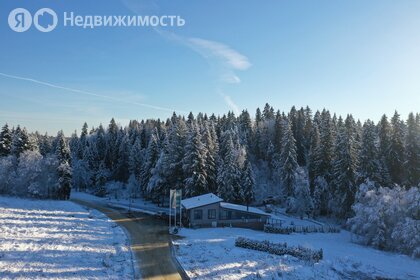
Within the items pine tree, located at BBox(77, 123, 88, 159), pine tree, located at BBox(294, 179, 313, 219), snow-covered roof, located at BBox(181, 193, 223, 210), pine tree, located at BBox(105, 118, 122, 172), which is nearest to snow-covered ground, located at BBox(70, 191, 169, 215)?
snow-covered roof, located at BBox(181, 193, 223, 210)

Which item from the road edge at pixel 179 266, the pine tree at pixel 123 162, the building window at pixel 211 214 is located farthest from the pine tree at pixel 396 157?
the pine tree at pixel 123 162

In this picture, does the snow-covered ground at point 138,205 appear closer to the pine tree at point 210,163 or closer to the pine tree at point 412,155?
the pine tree at point 210,163

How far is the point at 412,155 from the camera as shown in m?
54.1

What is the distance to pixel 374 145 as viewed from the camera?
55.6 m

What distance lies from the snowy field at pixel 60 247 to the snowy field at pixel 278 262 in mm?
5719

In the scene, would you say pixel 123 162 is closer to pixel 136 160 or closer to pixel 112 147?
pixel 136 160

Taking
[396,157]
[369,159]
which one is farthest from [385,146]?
[369,159]

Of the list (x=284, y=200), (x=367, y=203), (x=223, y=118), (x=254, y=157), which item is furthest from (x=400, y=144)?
(x=223, y=118)

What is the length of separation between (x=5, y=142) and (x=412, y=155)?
7929cm

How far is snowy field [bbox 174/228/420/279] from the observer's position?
2553 centimetres

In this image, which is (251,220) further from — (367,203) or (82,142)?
(82,142)

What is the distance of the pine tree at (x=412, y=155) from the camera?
53500 mm

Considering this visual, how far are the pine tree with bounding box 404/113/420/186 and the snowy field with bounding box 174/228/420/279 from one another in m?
19.8

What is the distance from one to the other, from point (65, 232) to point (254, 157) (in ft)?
206
